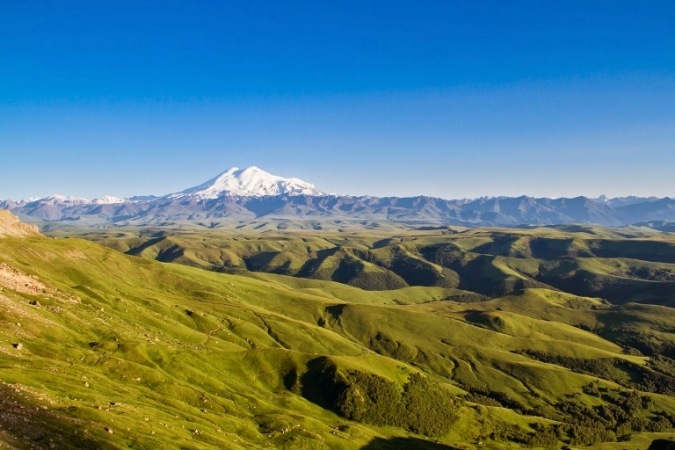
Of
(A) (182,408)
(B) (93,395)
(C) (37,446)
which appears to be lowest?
(A) (182,408)

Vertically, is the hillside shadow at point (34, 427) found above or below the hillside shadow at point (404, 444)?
above

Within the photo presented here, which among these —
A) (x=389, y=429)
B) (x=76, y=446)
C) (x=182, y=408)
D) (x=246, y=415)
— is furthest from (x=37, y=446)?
(x=389, y=429)

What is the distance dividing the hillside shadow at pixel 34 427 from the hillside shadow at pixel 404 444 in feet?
350

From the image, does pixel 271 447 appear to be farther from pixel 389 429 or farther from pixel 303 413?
pixel 389 429

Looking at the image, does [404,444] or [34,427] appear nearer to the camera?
[34,427]

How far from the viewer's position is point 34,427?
2689 inches

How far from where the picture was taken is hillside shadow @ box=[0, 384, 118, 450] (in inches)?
2517

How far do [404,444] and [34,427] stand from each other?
139 metres

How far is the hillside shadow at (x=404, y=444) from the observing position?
16425cm

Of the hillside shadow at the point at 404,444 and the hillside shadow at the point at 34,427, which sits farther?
the hillside shadow at the point at 404,444

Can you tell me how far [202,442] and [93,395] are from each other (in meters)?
25.2

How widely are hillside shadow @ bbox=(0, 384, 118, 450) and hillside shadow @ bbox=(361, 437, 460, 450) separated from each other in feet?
350

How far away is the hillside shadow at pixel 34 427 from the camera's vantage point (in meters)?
63.9

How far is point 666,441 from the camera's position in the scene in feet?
406
